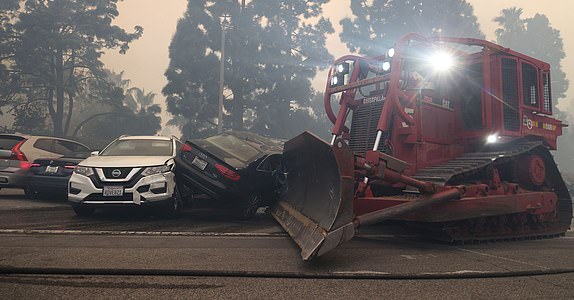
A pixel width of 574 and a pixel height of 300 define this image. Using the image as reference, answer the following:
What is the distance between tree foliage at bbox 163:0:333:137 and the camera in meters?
34.8

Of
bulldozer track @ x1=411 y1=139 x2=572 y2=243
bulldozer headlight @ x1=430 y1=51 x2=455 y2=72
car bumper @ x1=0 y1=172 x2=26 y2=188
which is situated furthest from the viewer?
car bumper @ x1=0 y1=172 x2=26 y2=188

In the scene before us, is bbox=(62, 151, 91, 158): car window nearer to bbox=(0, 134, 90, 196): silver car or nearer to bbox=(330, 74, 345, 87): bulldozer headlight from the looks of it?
bbox=(0, 134, 90, 196): silver car

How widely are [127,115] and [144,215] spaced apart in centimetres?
3045

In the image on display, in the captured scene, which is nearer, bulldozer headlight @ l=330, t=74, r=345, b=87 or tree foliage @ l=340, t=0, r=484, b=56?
bulldozer headlight @ l=330, t=74, r=345, b=87

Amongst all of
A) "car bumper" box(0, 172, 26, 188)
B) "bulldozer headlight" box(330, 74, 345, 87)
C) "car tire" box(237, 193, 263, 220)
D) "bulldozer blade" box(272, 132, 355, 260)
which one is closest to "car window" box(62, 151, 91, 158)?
"car bumper" box(0, 172, 26, 188)

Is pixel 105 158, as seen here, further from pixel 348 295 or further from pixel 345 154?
pixel 348 295

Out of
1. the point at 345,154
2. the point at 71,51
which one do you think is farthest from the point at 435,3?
the point at 345,154

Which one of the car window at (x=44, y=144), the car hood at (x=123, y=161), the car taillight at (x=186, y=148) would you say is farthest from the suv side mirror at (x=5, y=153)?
the car taillight at (x=186, y=148)

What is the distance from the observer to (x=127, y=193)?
733 cm

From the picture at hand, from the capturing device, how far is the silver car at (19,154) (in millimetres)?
10141

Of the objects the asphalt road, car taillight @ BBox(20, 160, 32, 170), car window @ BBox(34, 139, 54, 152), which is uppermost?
car window @ BBox(34, 139, 54, 152)

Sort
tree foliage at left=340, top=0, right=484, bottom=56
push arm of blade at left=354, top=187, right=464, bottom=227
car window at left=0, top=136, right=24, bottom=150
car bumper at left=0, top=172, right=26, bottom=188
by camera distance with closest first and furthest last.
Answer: push arm of blade at left=354, top=187, right=464, bottom=227 < car bumper at left=0, top=172, right=26, bottom=188 < car window at left=0, top=136, right=24, bottom=150 < tree foliage at left=340, top=0, right=484, bottom=56

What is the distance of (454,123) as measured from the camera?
760 cm

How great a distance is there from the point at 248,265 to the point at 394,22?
4147cm
